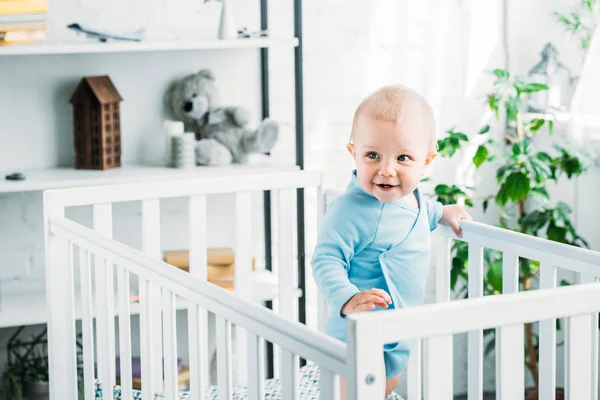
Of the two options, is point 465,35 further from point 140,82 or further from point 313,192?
point 140,82

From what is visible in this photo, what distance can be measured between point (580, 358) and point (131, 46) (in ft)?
4.60

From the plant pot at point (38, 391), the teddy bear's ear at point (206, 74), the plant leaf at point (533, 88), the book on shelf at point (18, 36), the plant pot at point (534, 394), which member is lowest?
the plant pot at point (534, 394)

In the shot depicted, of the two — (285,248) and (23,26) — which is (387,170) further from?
(23,26)

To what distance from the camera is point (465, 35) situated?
2805 millimetres

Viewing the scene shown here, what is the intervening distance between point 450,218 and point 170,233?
1.03 meters

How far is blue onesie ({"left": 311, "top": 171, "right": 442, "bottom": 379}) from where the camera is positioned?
1557 mm

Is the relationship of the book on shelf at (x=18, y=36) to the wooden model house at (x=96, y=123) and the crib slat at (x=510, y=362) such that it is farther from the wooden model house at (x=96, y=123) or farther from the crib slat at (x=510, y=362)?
the crib slat at (x=510, y=362)

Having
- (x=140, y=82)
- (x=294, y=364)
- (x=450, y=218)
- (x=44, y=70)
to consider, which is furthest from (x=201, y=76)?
(x=294, y=364)

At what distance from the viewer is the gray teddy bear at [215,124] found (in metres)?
2.46

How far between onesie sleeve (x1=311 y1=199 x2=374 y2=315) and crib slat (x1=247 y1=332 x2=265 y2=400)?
254 millimetres

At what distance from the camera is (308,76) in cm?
267

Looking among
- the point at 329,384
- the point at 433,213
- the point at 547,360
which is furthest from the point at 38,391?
the point at 329,384

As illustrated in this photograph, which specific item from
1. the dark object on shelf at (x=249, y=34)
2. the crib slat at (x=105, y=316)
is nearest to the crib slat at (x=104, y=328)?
the crib slat at (x=105, y=316)

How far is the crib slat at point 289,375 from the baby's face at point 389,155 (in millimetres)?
468
